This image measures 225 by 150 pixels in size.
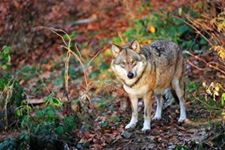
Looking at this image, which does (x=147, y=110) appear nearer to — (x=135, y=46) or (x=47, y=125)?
(x=135, y=46)

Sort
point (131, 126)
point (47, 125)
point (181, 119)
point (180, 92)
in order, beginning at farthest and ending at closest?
point (180, 92) < point (181, 119) < point (131, 126) < point (47, 125)

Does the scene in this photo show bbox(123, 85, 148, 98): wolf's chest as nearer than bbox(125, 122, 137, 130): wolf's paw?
Yes

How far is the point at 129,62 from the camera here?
930 cm

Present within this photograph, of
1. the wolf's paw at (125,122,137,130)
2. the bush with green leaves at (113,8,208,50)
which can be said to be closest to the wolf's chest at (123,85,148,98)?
the wolf's paw at (125,122,137,130)

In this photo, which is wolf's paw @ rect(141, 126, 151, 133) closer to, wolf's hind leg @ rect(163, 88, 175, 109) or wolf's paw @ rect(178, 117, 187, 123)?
wolf's paw @ rect(178, 117, 187, 123)

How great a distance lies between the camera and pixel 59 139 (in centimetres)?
879

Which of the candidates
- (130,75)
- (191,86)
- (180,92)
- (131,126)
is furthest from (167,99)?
(130,75)

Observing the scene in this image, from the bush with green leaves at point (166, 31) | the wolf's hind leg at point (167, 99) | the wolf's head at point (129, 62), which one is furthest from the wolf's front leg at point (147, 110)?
Result: the bush with green leaves at point (166, 31)

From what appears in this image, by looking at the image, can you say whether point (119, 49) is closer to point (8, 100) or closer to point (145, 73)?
point (145, 73)

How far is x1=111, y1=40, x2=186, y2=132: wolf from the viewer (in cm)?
937

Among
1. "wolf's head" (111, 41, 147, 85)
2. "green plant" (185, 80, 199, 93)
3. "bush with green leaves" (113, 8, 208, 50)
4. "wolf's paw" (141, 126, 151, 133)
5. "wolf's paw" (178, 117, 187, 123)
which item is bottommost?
"wolf's paw" (141, 126, 151, 133)

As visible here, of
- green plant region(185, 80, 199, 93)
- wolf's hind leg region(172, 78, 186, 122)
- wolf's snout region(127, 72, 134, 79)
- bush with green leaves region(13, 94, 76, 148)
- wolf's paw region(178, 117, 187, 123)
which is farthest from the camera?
green plant region(185, 80, 199, 93)

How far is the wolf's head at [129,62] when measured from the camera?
30.5ft

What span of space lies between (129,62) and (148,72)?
1.40 feet
